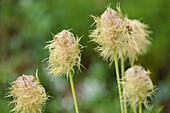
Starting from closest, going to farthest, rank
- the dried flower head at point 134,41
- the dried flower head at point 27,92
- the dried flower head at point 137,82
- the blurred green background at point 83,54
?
the dried flower head at point 27,92 → the dried flower head at point 137,82 → the dried flower head at point 134,41 → the blurred green background at point 83,54

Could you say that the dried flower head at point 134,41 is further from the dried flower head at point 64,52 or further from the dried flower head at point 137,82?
the dried flower head at point 64,52

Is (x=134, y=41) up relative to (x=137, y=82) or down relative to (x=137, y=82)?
up

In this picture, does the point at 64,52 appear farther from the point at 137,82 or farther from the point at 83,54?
the point at 83,54

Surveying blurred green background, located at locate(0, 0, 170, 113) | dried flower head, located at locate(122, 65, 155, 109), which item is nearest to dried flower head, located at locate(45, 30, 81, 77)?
dried flower head, located at locate(122, 65, 155, 109)

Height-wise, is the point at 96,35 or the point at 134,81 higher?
the point at 96,35

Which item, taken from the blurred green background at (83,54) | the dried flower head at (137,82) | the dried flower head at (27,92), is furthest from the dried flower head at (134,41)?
the blurred green background at (83,54)

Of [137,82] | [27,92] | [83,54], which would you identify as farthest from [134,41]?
[83,54]

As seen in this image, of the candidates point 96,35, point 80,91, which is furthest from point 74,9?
point 96,35

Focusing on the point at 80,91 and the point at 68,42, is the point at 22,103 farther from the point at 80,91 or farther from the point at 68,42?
the point at 80,91

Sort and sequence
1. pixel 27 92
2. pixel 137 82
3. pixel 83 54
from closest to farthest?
pixel 27 92 → pixel 137 82 → pixel 83 54
